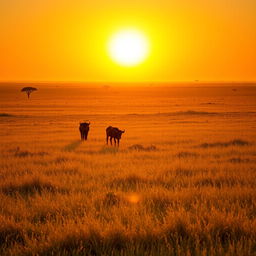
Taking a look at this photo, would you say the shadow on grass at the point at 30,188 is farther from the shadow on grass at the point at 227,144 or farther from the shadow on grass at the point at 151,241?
the shadow on grass at the point at 227,144

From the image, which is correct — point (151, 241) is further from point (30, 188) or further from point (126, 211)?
point (30, 188)

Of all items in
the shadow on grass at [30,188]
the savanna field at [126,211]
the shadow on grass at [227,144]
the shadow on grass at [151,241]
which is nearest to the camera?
the shadow on grass at [151,241]

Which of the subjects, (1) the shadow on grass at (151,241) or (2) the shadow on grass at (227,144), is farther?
(2) the shadow on grass at (227,144)

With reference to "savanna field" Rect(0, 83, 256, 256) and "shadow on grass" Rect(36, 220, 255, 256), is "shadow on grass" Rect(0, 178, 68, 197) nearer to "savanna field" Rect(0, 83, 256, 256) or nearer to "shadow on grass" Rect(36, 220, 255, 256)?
"savanna field" Rect(0, 83, 256, 256)

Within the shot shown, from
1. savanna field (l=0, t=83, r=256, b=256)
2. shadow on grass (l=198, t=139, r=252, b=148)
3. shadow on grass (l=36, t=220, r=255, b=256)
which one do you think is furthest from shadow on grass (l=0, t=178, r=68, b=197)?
shadow on grass (l=198, t=139, r=252, b=148)

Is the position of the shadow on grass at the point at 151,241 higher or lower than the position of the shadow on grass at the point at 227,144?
lower

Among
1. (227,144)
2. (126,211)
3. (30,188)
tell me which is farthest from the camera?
(227,144)

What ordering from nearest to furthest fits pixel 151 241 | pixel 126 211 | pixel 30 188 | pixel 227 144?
pixel 151 241
pixel 126 211
pixel 30 188
pixel 227 144

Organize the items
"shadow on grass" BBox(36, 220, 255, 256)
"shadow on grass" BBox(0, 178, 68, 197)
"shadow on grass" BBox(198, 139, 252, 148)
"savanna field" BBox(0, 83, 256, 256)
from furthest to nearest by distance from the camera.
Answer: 1. "shadow on grass" BBox(198, 139, 252, 148)
2. "shadow on grass" BBox(0, 178, 68, 197)
3. "savanna field" BBox(0, 83, 256, 256)
4. "shadow on grass" BBox(36, 220, 255, 256)

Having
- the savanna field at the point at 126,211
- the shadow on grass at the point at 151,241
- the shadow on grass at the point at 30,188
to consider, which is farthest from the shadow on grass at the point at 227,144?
the shadow on grass at the point at 151,241

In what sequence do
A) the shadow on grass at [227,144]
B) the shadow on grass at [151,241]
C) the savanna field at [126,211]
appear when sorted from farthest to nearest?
1. the shadow on grass at [227,144]
2. the savanna field at [126,211]
3. the shadow on grass at [151,241]

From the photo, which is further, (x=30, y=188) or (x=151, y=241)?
(x=30, y=188)

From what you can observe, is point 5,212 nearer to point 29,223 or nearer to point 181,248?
point 29,223

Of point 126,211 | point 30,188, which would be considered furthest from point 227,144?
point 126,211
